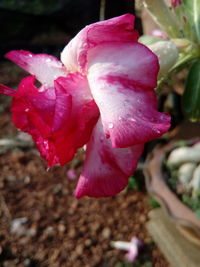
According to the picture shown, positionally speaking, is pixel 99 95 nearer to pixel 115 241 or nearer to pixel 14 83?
pixel 115 241

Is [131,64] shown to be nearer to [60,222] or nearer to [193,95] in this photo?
[193,95]

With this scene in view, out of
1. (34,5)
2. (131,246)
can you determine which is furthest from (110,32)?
(34,5)

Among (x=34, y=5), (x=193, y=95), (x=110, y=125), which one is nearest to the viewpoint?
(x=110, y=125)

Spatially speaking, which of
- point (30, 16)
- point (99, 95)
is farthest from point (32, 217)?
point (30, 16)

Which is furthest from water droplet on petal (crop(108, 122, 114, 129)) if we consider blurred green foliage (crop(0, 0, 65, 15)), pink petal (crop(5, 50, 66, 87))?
blurred green foliage (crop(0, 0, 65, 15))

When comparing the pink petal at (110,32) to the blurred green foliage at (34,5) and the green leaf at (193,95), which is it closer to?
the green leaf at (193,95)

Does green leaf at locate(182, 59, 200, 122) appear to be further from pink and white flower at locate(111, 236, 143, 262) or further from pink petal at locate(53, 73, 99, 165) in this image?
pink and white flower at locate(111, 236, 143, 262)

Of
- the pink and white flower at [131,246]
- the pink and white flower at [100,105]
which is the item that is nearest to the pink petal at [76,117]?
the pink and white flower at [100,105]
